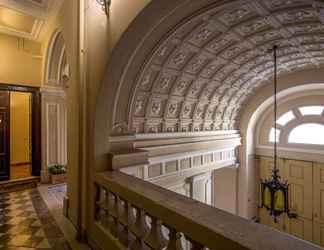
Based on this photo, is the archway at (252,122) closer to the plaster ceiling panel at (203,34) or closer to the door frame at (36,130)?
the plaster ceiling panel at (203,34)

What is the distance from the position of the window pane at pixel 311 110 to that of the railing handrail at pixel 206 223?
286 inches

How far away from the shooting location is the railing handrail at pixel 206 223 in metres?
1.20

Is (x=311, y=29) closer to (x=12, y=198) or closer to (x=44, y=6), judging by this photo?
(x=44, y=6)

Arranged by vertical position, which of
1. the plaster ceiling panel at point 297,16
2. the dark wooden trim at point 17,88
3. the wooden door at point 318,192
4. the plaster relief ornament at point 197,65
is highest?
the plaster ceiling panel at point 297,16

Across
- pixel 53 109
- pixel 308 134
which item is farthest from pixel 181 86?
pixel 308 134

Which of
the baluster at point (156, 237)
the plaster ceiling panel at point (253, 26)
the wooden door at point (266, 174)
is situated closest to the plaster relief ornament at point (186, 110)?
the plaster ceiling panel at point (253, 26)

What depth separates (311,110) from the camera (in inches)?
289

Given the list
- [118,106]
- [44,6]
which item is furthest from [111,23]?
[44,6]

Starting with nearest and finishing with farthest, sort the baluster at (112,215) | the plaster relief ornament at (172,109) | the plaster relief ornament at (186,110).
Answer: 1. the baluster at (112,215)
2. the plaster relief ornament at (172,109)
3. the plaster relief ornament at (186,110)

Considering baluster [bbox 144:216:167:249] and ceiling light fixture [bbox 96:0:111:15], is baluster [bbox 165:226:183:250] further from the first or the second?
ceiling light fixture [bbox 96:0:111:15]

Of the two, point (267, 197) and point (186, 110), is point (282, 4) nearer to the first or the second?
point (186, 110)

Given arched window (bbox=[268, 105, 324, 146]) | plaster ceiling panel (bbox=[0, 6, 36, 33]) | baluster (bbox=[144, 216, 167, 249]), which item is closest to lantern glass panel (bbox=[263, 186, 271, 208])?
baluster (bbox=[144, 216, 167, 249])

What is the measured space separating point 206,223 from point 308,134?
303 inches

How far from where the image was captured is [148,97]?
452 cm
